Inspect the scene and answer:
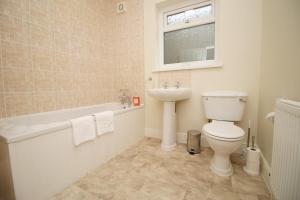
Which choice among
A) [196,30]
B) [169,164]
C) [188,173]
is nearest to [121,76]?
[196,30]

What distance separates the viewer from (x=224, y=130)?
1.34 metres

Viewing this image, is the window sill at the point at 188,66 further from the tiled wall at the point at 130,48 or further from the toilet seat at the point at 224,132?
the toilet seat at the point at 224,132

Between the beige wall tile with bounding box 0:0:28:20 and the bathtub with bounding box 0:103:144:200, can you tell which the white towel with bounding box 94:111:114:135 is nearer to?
the bathtub with bounding box 0:103:144:200

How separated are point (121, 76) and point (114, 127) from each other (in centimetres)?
110

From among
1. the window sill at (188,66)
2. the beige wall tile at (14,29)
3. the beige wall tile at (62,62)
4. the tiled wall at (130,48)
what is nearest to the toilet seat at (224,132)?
the window sill at (188,66)

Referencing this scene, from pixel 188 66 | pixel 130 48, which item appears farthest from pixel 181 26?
pixel 130 48

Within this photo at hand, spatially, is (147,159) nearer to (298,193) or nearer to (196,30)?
(298,193)

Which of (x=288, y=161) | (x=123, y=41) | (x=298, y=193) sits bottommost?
(x=298, y=193)

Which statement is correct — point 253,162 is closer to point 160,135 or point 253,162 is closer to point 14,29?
point 160,135

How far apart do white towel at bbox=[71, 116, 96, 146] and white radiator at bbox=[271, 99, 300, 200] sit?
147cm

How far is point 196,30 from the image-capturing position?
200 cm

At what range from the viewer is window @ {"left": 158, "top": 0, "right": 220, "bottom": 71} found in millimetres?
1921

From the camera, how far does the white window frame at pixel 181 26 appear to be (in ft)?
6.17

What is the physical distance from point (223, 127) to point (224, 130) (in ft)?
0.30
